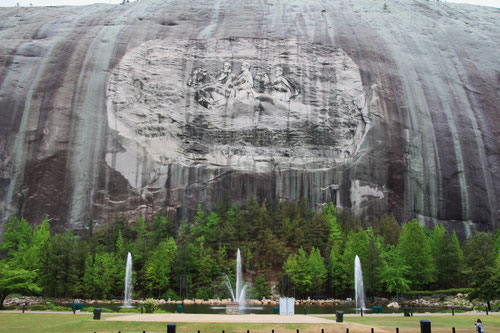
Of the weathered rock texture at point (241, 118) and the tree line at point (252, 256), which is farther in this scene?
the weathered rock texture at point (241, 118)

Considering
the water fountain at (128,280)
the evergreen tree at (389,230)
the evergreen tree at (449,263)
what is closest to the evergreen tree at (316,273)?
the evergreen tree at (389,230)

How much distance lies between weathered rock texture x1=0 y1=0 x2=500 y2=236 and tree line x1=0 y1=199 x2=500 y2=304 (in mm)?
5347

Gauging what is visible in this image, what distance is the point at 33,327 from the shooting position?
20219mm

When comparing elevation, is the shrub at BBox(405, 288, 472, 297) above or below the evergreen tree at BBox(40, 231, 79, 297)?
below

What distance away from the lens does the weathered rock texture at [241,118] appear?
5984 centimetres

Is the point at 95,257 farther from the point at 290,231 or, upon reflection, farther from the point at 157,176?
the point at 290,231

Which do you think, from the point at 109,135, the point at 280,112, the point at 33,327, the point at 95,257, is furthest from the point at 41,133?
the point at 33,327

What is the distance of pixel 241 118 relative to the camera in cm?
6406

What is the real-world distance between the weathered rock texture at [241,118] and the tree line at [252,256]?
17.5 feet

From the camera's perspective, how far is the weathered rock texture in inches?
2356

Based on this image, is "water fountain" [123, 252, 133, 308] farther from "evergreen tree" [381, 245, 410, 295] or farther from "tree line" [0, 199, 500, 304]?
"evergreen tree" [381, 245, 410, 295]

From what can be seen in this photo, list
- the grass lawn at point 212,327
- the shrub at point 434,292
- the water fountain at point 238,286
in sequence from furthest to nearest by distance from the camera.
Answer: the water fountain at point 238,286 → the shrub at point 434,292 → the grass lawn at point 212,327

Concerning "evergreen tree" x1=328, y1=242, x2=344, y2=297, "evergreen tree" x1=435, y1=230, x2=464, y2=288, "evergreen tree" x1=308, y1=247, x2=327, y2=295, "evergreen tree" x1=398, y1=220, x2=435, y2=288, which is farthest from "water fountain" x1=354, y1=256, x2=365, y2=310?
"evergreen tree" x1=435, y1=230, x2=464, y2=288

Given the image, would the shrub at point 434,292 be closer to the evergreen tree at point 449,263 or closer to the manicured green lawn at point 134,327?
the evergreen tree at point 449,263
